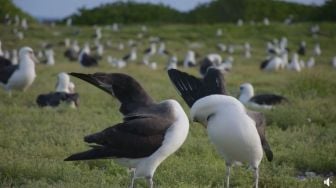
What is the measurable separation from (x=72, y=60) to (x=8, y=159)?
20.4 m

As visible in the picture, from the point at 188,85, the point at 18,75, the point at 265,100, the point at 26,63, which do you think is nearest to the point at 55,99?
the point at 18,75

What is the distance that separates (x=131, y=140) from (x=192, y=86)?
1.29 meters

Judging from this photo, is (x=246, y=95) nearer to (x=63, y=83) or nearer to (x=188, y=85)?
(x=63, y=83)

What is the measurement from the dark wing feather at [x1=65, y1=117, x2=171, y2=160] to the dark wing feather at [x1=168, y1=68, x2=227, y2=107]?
1.09 meters

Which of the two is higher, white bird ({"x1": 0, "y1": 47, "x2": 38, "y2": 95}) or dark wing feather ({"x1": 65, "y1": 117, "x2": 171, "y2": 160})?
dark wing feather ({"x1": 65, "y1": 117, "x2": 171, "y2": 160})

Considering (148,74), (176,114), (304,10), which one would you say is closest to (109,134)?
(176,114)

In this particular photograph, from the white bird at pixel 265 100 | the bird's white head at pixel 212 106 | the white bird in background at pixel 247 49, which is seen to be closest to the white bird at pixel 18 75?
the white bird at pixel 265 100

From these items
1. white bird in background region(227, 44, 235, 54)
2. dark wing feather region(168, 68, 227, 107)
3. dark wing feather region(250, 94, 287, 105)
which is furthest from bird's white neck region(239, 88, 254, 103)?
white bird in background region(227, 44, 235, 54)

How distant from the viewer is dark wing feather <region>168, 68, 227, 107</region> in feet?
21.0

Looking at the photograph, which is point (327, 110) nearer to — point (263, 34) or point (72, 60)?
point (72, 60)

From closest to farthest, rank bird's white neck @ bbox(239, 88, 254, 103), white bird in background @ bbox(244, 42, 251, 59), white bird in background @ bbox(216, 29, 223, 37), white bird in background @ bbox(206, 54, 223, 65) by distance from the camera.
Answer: bird's white neck @ bbox(239, 88, 254, 103) → white bird in background @ bbox(206, 54, 223, 65) → white bird in background @ bbox(244, 42, 251, 59) → white bird in background @ bbox(216, 29, 223, 37)

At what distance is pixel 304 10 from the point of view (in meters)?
49.9

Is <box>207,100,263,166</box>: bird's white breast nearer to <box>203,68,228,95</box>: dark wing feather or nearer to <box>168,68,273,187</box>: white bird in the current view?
<box>168,68,273,187</box>: white bird

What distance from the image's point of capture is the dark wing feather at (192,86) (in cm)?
641
